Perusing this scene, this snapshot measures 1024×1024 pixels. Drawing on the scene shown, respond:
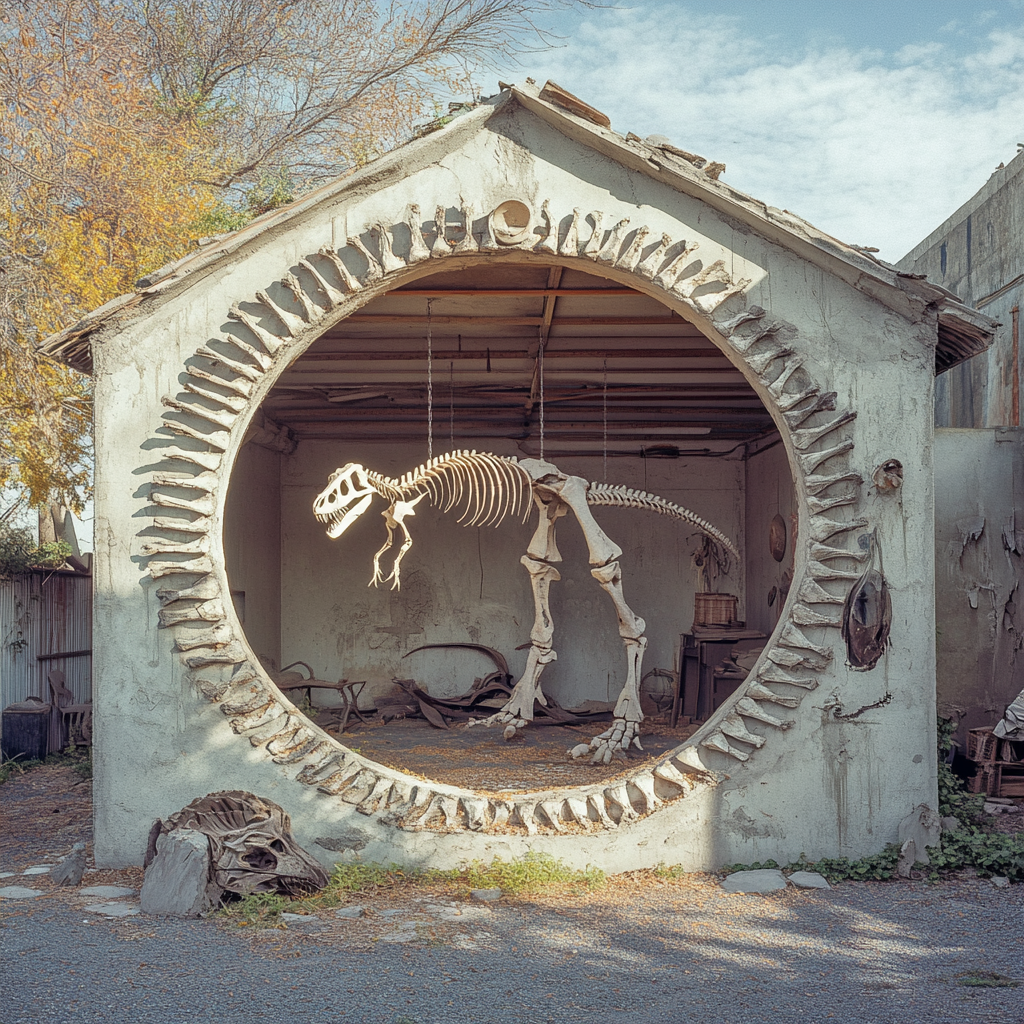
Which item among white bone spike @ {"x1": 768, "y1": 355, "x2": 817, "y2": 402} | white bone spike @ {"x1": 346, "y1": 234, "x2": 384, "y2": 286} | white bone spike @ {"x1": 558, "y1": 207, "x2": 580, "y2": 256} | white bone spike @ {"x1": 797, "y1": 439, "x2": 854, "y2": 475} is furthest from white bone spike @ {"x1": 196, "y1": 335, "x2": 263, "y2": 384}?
white bone spike @ {"x1": 797, "y1": 439, "x2": 854, "y2": 475}

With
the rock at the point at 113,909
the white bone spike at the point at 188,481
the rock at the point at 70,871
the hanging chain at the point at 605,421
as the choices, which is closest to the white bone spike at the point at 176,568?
the white bone spike at the point at 188,481

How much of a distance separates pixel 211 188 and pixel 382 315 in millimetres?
8785

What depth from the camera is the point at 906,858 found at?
653 centimetres

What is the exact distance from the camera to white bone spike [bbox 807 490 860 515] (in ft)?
22.2

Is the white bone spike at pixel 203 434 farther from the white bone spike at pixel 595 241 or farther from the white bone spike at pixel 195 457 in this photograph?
the white bone spike at pixel 595 241

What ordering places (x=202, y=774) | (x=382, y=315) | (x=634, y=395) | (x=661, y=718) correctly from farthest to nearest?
(x=661, y=718) → (x=634, y=395) → (x=382, y=315) → (x=202, y=774)

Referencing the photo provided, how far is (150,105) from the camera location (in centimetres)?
1620

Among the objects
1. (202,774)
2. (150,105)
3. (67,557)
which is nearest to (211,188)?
(150,105)

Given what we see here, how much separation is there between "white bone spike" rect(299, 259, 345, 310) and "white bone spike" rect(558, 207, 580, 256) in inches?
60.8

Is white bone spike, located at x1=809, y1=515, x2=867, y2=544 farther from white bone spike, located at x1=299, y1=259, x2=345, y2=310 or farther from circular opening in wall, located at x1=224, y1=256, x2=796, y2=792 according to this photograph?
circular opening in wall, located at x1=224, y1=256, x2=796, y2=792

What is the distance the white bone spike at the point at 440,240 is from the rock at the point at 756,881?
4.56m

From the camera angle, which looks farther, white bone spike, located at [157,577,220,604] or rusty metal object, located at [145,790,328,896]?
white bone spike, located at [157,577,220,604]

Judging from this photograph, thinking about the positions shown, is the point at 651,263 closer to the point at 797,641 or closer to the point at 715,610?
the point at 797,641

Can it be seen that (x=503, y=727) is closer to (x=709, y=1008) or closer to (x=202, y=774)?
(x=202, y=774)
